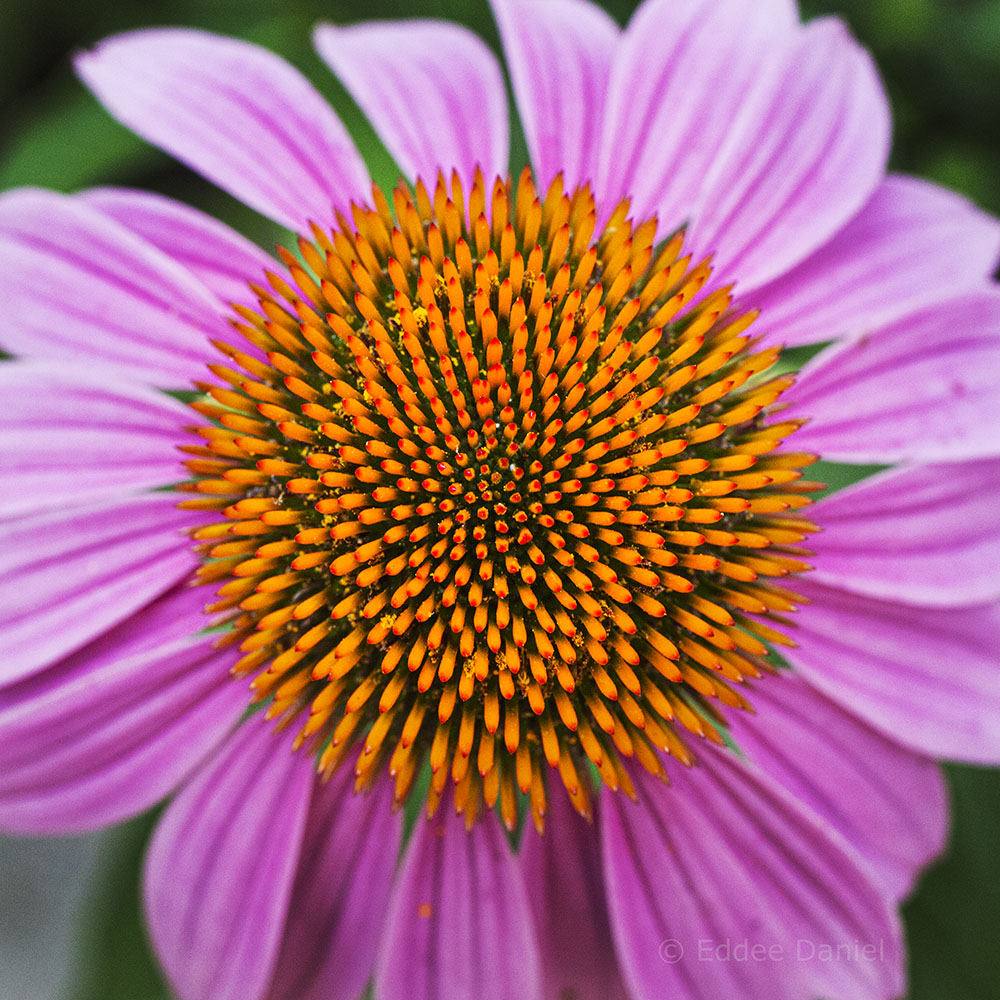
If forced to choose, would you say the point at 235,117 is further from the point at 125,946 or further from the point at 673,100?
the point at 125,946

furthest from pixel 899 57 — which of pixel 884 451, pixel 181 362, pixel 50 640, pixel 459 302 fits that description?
pixel 50 640

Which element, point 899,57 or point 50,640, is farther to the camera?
point 899,57

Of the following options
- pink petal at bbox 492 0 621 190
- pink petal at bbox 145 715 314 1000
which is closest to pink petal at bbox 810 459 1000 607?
pink petal at bbox 492 0 621 190

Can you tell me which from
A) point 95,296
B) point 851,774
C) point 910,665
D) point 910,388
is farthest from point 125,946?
point 910,388

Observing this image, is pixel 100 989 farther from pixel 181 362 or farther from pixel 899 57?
pixel 899 57

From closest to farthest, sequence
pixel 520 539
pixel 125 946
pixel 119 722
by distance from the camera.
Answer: pixel 520 539, pixel 119 722, pixel 125 946

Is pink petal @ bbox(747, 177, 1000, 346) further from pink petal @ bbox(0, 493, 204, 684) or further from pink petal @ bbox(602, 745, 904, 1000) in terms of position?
pink petal @ bbox(0, 493, 204, 684)
